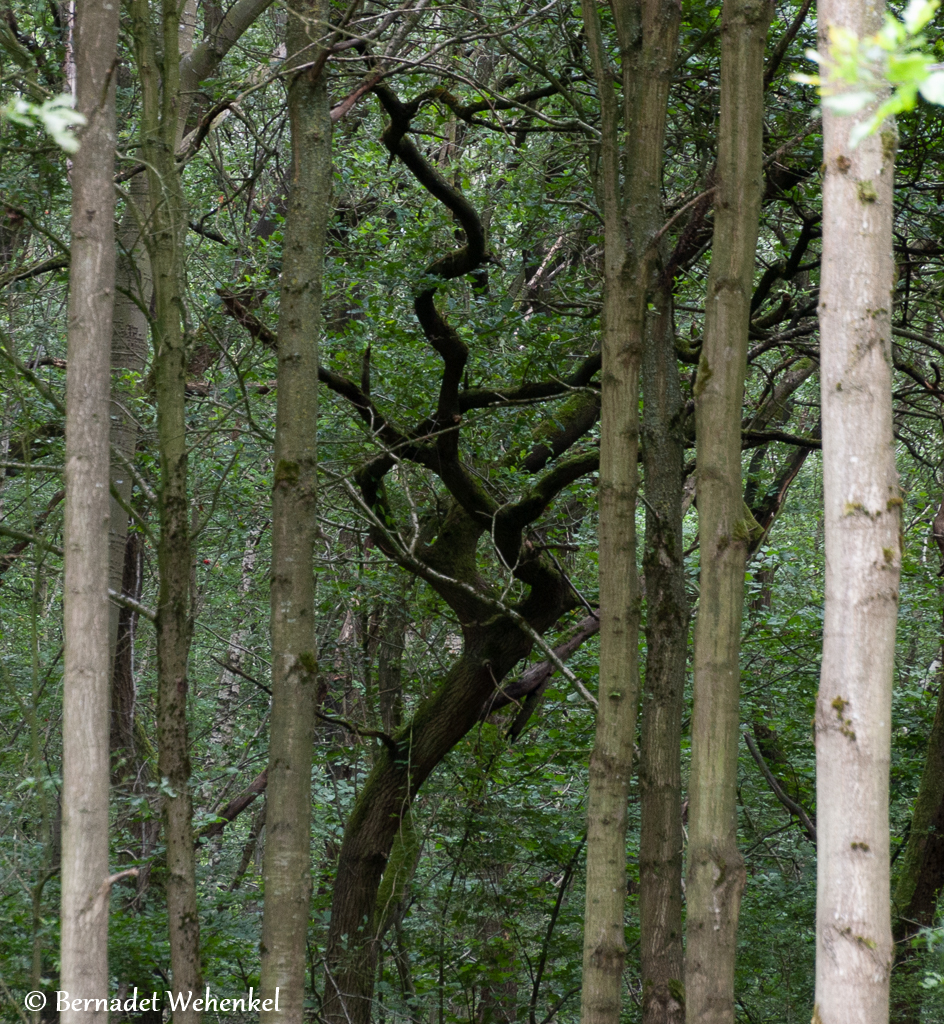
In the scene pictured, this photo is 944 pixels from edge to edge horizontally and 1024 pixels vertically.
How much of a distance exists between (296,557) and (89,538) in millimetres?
1240

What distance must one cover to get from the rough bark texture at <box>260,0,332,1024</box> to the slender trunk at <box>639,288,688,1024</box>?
1.56 metres

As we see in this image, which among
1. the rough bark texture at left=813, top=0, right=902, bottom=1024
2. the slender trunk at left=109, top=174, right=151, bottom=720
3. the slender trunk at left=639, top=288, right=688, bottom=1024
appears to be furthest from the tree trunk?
the rough bark texture at left=813, top=0, right=902, bottom=1024

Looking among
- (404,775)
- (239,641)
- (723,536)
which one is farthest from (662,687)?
(239,641)

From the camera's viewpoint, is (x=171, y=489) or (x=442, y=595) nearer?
(x=171, y=489)

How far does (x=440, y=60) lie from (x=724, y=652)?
18.4 feet

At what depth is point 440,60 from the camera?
7.02m

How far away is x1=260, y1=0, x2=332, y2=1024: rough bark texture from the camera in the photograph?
132 inches

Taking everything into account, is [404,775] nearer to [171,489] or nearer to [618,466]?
[171,489]

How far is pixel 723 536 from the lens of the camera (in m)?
2.98

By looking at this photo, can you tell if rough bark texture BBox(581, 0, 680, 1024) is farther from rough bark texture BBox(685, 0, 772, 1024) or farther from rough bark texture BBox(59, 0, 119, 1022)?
rough bark texture BBox(59, 0, 119, 1022)

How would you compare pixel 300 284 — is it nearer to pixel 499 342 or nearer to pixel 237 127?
pixel 499 342

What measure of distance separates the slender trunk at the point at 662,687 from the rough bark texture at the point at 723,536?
4.05ft

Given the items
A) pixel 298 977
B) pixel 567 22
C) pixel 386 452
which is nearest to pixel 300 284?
pixel 386 452

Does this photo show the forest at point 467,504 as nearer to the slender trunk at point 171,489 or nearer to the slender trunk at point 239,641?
the slender trunk at point 171,489
